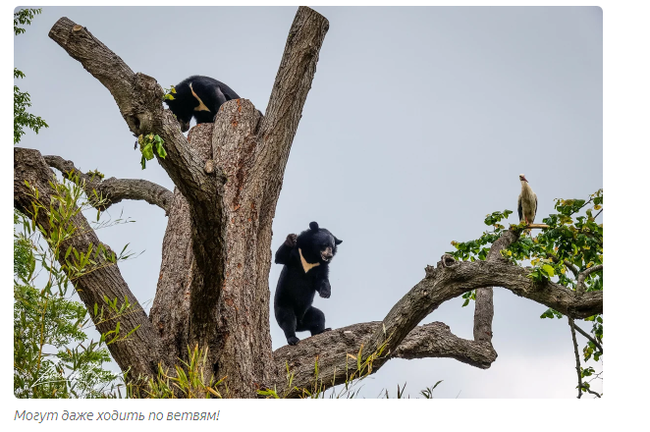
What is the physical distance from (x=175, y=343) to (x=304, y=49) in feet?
5.74

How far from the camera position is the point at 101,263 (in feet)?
8.58

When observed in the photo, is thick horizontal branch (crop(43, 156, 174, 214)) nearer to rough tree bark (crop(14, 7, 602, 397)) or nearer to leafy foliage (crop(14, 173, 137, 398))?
rough tree bark (crop(14, 7, 602, 397))

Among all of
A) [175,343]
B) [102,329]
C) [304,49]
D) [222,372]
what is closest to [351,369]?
[222,372]

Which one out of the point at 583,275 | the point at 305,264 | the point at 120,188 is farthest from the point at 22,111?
the point at 583,275

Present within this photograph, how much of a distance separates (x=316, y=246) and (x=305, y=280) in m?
0.28

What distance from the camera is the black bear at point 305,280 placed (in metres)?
4.48

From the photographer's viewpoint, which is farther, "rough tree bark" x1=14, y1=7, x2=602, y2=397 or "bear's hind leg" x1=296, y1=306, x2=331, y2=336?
"bear's hind leg" x1=296, y1=306, x2=331, y2=336

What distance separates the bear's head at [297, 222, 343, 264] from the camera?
4.44 m

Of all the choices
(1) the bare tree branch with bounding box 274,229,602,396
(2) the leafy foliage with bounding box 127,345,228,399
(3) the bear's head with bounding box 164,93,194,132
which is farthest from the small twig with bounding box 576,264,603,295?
(3) the bear's head with bounding box 164,93,194,132

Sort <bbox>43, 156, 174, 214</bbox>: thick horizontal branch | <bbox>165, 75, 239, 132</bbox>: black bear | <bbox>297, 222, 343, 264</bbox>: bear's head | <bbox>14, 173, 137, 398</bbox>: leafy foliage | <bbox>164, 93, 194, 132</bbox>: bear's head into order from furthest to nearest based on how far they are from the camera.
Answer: <bbox>164, 93, 194, 132</bbox>: bear's head < <bbox>165, 75, 239, 132</bbox>: black bear < <bbox>297, 222, 343, 264</bbox>: bear's head < <bbox>43, 156, 174, 214</bbox>: thick horizontal branch < <bbox>14, 173, 137, 398</bbox>: leafy foliage

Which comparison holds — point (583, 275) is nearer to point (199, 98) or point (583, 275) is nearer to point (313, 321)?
point (313, 321)

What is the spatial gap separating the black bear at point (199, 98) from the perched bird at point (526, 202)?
9.29 feet

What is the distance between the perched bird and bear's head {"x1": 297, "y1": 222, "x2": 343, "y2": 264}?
1461 mm
